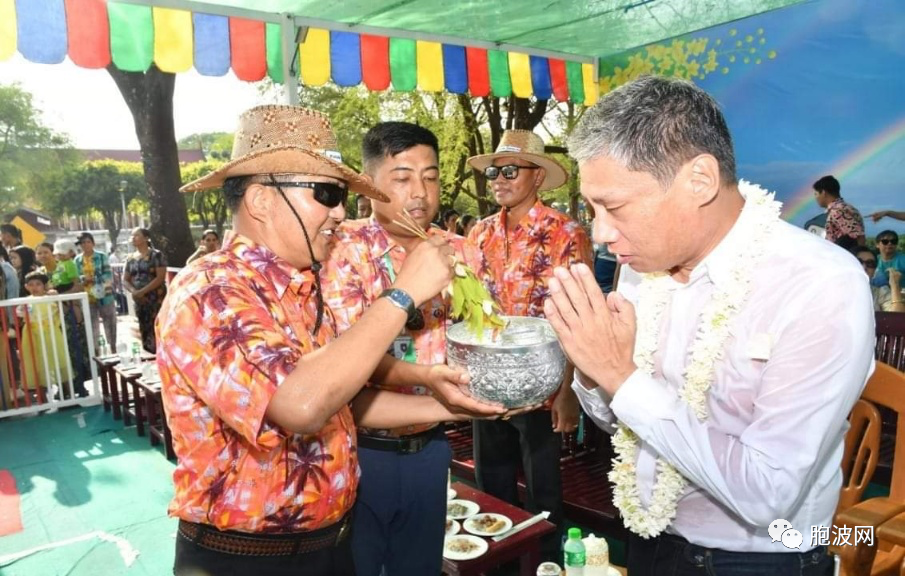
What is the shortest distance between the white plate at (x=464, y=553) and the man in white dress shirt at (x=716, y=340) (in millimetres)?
1193

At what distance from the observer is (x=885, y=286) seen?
6539 millimetres

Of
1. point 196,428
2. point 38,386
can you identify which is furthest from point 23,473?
point 196,428

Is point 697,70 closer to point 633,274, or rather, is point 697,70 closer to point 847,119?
point 847,119

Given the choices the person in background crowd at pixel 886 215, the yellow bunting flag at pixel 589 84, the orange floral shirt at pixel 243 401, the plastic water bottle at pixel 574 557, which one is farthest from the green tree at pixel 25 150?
the plastic water bottle at pixel 574 557

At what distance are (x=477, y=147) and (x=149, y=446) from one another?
13400mm

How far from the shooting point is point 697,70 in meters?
7.65

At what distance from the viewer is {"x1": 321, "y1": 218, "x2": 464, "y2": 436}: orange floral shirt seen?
8.22 ft

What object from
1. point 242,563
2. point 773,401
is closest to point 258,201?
point 242,563

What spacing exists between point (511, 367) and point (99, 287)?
10.0 meters

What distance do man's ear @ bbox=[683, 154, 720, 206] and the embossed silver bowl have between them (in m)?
0.53

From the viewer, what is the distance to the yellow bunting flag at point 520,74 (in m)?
6.97

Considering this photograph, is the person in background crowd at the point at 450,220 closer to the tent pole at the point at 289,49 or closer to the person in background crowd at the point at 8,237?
the tent pole at the point at 289,49

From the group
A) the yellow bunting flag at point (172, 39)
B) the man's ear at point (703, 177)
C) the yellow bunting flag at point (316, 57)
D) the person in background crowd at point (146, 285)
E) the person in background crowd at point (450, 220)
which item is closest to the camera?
the man's ear at point (703, 177)

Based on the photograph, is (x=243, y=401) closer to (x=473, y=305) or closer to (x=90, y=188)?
(x=473, y=305)
